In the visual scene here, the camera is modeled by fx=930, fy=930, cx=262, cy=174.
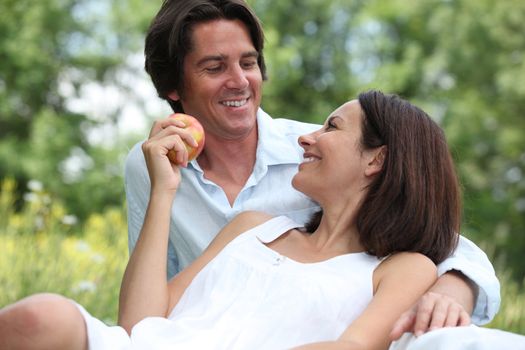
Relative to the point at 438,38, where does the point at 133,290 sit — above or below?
above

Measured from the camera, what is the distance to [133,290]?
2.62 meters

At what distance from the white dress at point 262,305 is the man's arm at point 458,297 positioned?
210 millimetres

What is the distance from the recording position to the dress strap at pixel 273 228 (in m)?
2.74

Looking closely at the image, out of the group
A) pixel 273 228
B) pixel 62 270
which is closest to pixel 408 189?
pixel 273 228

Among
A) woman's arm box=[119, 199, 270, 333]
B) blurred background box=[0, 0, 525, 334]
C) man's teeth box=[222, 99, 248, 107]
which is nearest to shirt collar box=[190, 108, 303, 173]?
man's teeth box=[222, 99, 248, 107]

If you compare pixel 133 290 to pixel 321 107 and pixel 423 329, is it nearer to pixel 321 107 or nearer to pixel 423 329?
pixel 423 329

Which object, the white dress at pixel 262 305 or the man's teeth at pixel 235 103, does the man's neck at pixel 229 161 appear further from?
the white dress at pixel 262 305

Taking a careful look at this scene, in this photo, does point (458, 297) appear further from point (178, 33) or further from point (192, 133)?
point (178, 33)

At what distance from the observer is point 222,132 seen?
10.6ft

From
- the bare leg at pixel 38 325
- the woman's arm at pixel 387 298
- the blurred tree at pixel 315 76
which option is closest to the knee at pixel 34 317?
the bare leg at pixel 38 325

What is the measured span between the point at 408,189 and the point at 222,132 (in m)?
0.84

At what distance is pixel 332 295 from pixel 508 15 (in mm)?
12329

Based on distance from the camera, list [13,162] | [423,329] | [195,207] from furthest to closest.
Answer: [13,162]
[195,207]
[423,329]

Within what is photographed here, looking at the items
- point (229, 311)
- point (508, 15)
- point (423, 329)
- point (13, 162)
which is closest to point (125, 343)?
point (229, 311)
